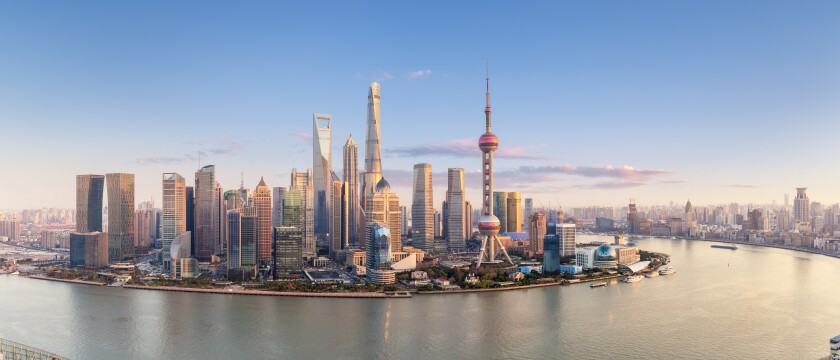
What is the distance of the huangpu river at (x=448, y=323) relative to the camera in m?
11.5

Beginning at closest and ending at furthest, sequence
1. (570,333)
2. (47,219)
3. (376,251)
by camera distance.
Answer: (570,333) < (376,251) < (47,219)

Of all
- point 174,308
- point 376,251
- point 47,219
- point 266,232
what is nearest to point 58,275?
point 266,232

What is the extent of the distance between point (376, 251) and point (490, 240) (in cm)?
843

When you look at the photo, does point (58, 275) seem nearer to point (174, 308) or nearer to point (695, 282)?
point (174, 308)

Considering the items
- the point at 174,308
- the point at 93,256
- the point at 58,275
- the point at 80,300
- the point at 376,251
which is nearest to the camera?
the point at 174,308

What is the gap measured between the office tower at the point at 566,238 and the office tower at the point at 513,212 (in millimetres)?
9019

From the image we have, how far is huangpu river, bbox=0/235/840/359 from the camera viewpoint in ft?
37.9

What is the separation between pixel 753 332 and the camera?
13.0 meters

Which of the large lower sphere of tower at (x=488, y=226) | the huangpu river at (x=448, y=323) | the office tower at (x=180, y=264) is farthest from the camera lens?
the large lower sphere of tower at (x=488, y=226)

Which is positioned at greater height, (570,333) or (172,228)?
(172,228)

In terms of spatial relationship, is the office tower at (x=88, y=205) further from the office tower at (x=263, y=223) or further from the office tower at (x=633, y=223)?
the office tower at (x=633, y=223)

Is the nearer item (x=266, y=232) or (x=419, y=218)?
(x=266, y=232)

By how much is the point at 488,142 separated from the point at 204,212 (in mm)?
14006

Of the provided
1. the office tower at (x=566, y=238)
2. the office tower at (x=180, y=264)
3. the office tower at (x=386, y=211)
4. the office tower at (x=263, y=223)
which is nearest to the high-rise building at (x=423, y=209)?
the office tower at (x=386, y=211)
